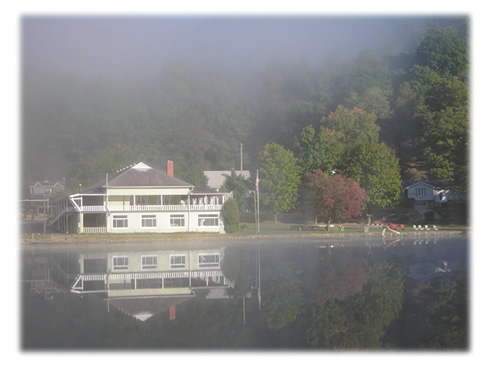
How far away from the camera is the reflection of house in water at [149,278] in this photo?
70.6 ft

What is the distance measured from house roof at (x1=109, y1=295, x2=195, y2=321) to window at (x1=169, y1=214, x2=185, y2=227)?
23021 mm

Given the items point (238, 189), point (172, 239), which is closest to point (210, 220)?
point (172, 239)

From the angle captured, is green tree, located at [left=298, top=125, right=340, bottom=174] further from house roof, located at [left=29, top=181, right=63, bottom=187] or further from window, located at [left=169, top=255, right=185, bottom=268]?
window, located at [left=169, top=255, right=185, bottom=268]

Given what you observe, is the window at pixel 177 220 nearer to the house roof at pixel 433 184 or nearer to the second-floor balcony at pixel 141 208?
the second-floor balcony at pixel 141 208

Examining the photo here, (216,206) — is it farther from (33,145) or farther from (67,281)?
(67,281)

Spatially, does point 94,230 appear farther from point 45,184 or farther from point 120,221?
point 45,184

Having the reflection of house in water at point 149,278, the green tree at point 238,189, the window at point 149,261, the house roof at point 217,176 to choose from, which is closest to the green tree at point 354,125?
the house roof at point 217,176

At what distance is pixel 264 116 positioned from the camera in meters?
89.8

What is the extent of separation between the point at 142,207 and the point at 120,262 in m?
13.5

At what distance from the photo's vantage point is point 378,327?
57.2 ft

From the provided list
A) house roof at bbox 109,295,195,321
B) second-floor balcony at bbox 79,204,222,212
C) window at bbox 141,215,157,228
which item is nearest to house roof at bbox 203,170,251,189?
second-floor balcony at bbox 79,204,222,212

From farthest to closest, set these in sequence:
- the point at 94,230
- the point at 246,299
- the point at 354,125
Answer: the point at 354,125 < the point at 94,230 < the point at 246,299

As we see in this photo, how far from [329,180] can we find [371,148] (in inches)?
286

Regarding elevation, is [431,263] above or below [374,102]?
below
